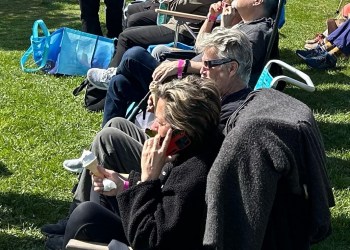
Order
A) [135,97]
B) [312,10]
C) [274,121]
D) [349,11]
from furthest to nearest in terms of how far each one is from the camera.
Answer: [312,10], [349,11], [135,97], [274,121]

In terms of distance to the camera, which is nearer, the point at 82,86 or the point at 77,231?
the point at 77,231

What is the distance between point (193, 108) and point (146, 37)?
10.7 ft

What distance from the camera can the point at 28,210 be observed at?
3.62 m

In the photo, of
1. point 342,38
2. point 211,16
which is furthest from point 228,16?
point 342,38

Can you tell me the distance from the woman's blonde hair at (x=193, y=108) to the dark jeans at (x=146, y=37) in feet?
10.2

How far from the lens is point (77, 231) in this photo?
243cm

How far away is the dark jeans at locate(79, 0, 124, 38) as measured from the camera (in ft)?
23.3

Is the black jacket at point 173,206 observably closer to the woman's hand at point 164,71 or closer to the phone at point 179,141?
the phone at point 179,141

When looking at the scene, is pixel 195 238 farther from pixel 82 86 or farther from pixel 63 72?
pixel 63 72

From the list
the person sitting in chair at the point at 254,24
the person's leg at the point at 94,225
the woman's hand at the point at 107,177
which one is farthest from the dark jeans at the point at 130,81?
the person's leg at the point at 94,225

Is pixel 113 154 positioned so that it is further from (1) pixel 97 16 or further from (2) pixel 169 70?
(1) pixel 97 16

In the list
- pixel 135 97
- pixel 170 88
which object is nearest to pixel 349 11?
pixel 135 97

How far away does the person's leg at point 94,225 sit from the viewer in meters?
2.42

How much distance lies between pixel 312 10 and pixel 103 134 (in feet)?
24.7
